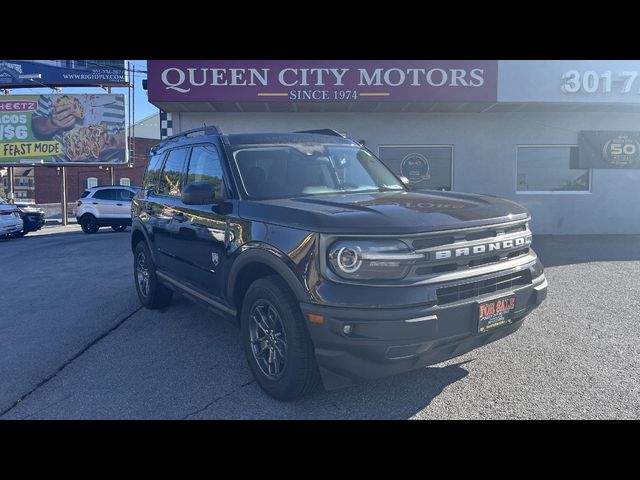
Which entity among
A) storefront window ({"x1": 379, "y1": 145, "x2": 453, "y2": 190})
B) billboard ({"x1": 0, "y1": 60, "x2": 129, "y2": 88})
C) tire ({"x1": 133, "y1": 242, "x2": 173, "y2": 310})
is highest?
billboard ({"x1": 0, "y1": 60, "x2": 129, "y2": 88})

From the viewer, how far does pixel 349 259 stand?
2918 millimetres

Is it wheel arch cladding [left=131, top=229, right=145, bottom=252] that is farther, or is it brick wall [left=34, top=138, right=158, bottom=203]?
brick wall [left=34, top=138, right=158, bottom=203]

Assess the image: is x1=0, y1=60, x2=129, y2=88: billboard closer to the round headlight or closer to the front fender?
the front fender

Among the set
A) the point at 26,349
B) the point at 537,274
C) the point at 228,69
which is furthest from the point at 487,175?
the point at 26,349

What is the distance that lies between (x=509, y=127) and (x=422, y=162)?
236 centimetres

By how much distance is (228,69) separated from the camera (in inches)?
406

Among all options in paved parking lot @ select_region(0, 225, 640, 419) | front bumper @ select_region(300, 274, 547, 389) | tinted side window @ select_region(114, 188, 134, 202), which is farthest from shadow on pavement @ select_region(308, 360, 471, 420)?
tinted side window @ select_region(114, 188, 134, 202)

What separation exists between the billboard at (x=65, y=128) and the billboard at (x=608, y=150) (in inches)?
774

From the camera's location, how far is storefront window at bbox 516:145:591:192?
12227mm

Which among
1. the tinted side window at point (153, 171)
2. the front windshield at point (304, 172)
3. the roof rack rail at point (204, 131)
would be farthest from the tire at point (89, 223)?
the front windshield at point (304, 172)

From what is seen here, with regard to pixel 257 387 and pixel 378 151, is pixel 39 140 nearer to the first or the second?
→ pixel 378 151

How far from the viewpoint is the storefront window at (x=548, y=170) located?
12227 mm

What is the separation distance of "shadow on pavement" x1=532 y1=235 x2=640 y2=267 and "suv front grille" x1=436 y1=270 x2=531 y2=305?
17.4ft

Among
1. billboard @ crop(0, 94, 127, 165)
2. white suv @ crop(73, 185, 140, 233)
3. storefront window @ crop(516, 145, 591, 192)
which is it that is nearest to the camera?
storefront window @ crop(516, 145, 591, 192)
